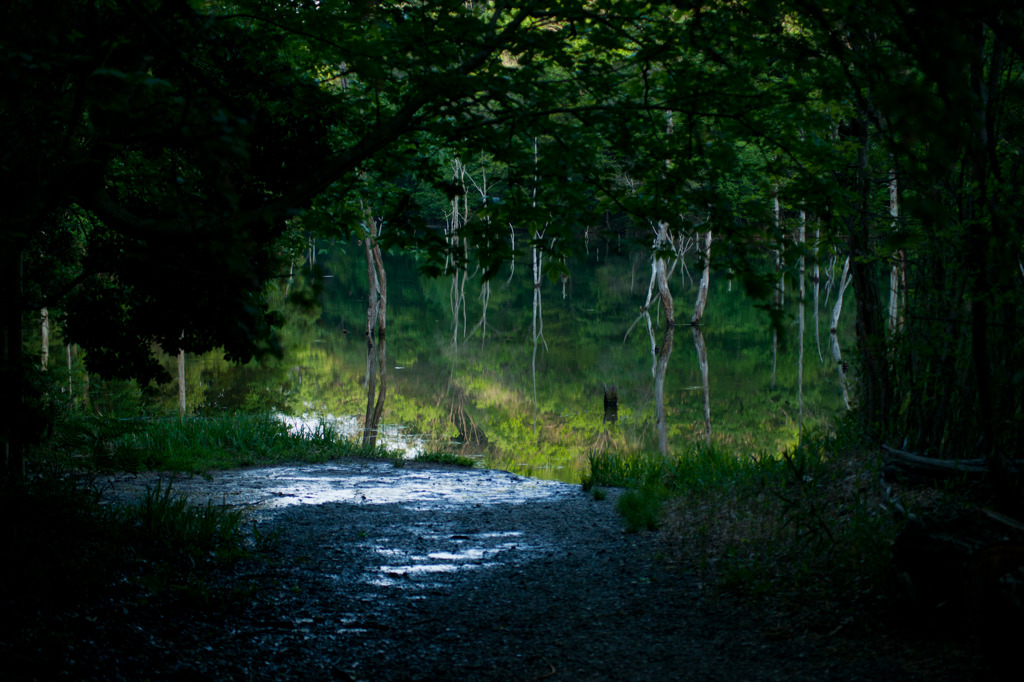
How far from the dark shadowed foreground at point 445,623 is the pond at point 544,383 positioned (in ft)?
17.7

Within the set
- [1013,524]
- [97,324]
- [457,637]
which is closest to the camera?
[1013,524]

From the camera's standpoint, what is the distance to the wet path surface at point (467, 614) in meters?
3.54

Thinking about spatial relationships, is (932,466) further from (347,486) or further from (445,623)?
(347,486)

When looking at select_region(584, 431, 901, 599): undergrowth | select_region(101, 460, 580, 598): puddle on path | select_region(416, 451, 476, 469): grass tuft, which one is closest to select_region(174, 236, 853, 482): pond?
select_region(416, 451, 476, 469): grass tuft

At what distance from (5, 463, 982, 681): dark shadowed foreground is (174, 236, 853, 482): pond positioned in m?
5.40

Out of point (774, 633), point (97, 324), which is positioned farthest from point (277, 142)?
point (774, 633)

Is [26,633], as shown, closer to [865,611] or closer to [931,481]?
[865,611]

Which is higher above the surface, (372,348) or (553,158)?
(553,158)

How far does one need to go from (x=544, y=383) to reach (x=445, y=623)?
19666 mm

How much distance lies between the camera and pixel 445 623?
167 inches

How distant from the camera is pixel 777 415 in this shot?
1964 cm

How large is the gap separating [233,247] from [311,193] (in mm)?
1059

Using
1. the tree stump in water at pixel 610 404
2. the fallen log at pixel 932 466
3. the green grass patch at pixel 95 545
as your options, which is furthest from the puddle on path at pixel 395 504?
the tree stump in water at pixel 610 404

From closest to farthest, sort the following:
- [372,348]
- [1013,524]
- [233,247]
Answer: [233,247], [1013,524], [372,348]
